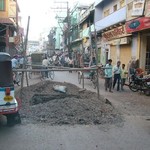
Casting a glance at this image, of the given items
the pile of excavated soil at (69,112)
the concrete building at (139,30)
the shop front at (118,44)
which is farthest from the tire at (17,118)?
the shop front at (118,44)

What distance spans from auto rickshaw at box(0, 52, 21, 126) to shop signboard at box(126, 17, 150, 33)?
1189cm

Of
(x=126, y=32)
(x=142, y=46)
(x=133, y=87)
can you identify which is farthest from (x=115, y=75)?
(x=126, y=32)

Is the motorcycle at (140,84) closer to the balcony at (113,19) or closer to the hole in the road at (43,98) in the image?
the hole in the road at (43,98)

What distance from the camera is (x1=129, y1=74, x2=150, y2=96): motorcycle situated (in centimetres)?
1614

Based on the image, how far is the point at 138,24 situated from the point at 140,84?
191 inches

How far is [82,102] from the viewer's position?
10.6 meters

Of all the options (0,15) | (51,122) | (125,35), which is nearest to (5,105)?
(51,122)

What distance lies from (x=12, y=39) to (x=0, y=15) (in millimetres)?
3542

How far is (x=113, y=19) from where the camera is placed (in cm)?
2769

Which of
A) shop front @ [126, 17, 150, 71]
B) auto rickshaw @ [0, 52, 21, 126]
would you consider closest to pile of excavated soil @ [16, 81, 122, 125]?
auto rickshaw @ [0, 52, 21, 126]

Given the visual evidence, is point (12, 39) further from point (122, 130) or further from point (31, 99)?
point (122, 130)

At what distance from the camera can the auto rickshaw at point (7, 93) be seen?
8148mm

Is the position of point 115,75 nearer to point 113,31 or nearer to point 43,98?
point 43,98

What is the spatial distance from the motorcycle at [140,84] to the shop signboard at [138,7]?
4.77m
